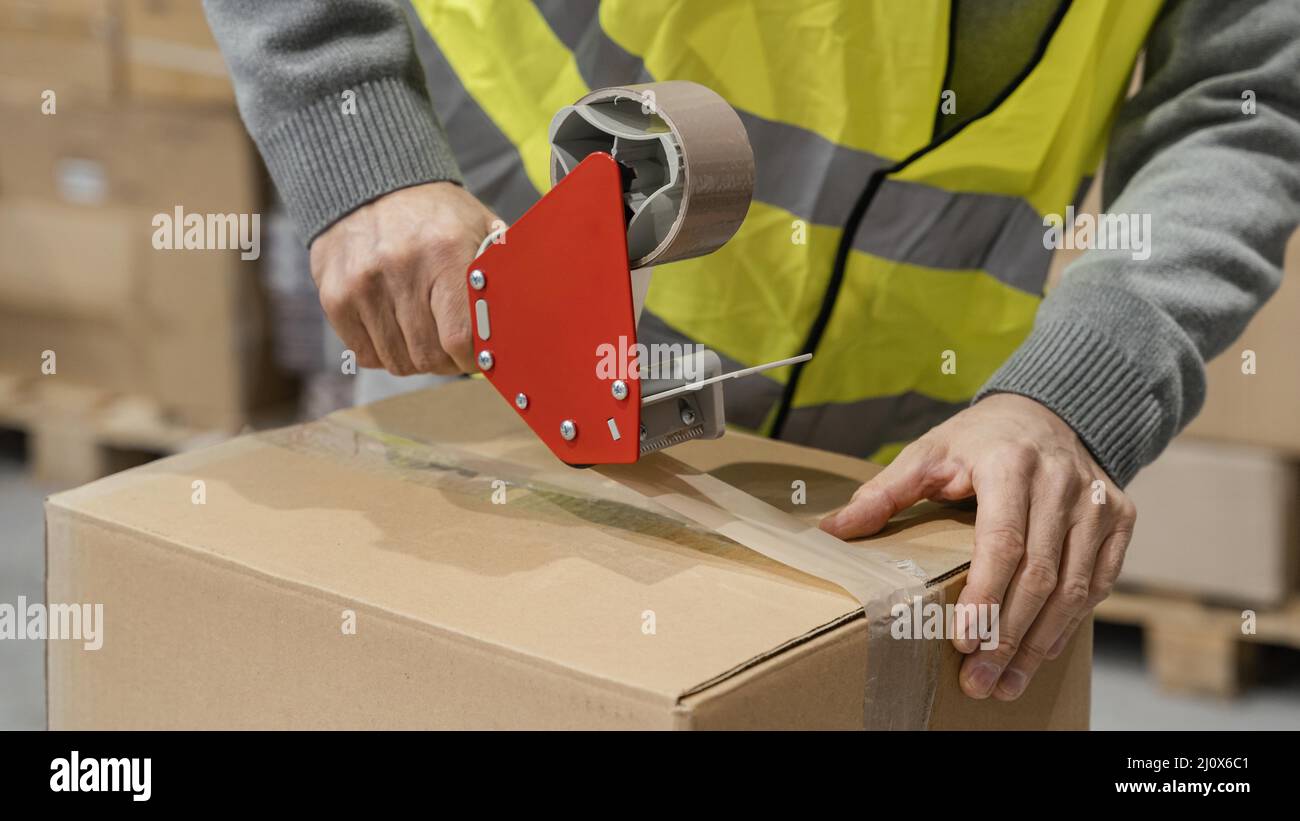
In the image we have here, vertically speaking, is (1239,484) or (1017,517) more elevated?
(1239,484)

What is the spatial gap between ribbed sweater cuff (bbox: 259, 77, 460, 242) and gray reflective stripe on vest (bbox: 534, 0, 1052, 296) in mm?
144

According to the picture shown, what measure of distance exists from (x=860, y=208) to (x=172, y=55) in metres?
1.86

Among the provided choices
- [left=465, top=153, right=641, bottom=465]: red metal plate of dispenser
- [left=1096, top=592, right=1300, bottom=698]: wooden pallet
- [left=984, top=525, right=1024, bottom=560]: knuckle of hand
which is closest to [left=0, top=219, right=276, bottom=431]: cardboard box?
[left=1096, top=592, right=1300, bottom=698]: wooden pallet

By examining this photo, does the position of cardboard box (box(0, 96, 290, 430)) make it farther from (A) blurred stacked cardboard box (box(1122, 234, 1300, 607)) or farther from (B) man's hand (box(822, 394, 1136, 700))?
(B) man's hand (box(822, 394, 1136, 700))

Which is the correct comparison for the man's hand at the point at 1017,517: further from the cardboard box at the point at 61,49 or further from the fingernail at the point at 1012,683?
the cardboard box at the point at 61,49

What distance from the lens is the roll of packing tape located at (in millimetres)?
862

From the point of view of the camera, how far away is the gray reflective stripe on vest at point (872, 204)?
112 cm

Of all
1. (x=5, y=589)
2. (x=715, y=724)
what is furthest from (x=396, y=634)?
(x=5, y=589)

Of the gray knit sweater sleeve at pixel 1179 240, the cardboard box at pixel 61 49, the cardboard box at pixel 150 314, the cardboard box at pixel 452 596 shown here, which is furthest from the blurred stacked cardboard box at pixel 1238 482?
the cardboard box at pixel 61 49

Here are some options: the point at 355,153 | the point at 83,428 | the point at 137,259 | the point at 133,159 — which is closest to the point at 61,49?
the point at 133,159

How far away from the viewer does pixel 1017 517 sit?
3.12ft

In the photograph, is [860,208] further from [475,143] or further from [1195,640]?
[1195,640]

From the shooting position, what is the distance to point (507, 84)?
1.16 m

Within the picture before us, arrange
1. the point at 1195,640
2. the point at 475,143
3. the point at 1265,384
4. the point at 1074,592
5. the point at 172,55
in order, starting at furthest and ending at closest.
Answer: the point at 172,55, the point at 1195,640, the point at 1265,384, the point at 475,143, the point at 1074,592
